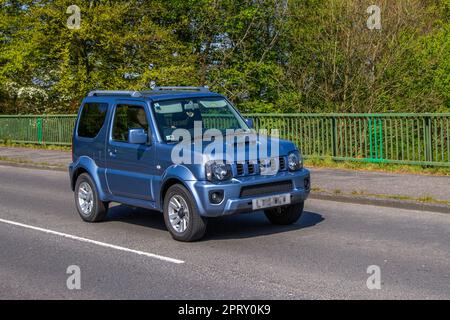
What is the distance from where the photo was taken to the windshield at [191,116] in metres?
9.55

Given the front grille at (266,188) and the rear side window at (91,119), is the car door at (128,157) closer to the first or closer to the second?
the rear side window at (91,119)

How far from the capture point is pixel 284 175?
9141 mm

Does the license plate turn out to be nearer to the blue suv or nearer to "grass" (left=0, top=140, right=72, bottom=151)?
the blue suv

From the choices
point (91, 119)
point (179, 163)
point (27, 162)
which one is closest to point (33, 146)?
point (27, 162)

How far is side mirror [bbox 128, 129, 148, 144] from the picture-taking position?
9.26 metres

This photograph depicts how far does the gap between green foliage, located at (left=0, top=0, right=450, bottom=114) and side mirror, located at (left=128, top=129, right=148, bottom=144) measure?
15404 mm

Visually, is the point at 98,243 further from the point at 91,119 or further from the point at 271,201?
the point at 91,119

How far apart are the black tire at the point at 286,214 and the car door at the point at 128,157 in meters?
1.79

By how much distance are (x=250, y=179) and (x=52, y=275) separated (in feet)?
8.85

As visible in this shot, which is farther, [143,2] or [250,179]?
[143,2]

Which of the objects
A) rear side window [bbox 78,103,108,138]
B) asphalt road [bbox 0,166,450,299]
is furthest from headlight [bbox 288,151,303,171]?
rear side window [bbox 78,103,108,138]

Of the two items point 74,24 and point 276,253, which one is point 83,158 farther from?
point 74,24

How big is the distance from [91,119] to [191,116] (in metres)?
1.98

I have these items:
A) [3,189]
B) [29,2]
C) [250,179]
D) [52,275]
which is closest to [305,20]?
[29,2]
